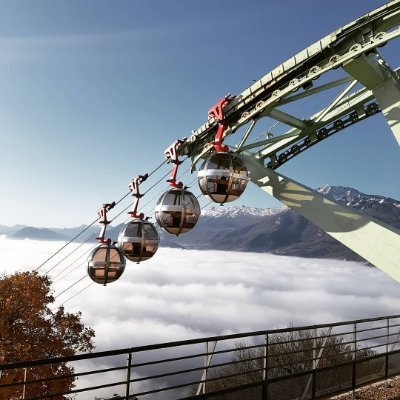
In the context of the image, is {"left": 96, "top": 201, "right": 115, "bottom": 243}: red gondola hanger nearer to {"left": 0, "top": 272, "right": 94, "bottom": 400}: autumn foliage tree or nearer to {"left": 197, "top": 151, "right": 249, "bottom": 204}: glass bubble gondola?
{"left": 197, "top": 151, "right": 249, "bottom": 204}: glass bubble gondola

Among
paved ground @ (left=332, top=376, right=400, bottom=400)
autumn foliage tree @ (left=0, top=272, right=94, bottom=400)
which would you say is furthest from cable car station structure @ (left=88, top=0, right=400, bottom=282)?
autumn foliage tree @ (left=0, top=272, right=94, bottom=400)

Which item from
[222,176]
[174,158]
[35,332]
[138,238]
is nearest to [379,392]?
[222,176]

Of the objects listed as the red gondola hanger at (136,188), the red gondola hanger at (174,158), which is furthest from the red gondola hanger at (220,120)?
the red gondola hanger at (136,188)

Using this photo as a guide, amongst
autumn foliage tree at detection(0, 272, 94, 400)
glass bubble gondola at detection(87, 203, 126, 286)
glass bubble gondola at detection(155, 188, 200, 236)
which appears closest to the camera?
glass bubble gondola at detection(155, 188, 200, 236)

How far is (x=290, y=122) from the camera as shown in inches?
406

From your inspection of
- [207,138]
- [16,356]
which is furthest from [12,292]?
[207,138]

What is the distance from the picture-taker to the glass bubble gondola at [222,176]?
6371 millimetres

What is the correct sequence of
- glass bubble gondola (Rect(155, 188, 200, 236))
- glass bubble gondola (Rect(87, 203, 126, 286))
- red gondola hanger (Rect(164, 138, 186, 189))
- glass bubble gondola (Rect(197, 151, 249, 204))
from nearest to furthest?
glass bubble gondola (Rect(197, 151, 249, 204)), glass bubble gondola (Rect(155, 188, 200, 236)), red gondola hanger (Rect(164, 138, 186, 189)), glass bubble gondola (Rect(87, 203, 126, 286))

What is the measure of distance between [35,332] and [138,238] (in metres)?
18.4

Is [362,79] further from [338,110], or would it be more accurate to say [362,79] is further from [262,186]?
[262,186]

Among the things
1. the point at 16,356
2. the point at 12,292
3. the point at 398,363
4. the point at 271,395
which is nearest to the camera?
the point at 271,395

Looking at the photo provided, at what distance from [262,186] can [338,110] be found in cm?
278

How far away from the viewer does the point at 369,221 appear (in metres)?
8.06

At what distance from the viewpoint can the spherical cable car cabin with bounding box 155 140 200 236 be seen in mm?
7062
